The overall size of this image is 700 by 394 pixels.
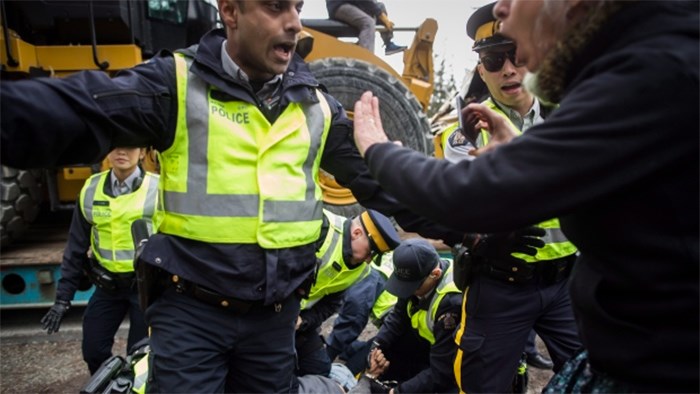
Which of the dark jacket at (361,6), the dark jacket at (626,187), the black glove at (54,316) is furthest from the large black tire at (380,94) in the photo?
the dark jacket at (626,187)

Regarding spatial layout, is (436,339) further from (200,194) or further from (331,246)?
(200,194)

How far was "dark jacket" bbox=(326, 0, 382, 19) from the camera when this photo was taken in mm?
5402

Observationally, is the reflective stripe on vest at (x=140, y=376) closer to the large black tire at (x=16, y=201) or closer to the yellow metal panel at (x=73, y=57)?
the large black tire at (x=16, y=201)

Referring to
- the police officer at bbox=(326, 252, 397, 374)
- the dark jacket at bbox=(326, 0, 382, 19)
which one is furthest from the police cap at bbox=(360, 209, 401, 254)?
the dark jacket at bbox=(326, 0, 382, 19)

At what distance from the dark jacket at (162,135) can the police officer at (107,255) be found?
1.76m

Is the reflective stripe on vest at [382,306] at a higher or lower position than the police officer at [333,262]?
lower

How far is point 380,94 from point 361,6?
1.49 metres

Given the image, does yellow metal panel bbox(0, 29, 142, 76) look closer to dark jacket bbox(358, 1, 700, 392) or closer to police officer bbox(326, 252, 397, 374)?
police officer bbox(326, 252, 397, 374)

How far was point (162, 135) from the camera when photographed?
1473mm

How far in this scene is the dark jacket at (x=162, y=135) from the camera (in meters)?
1.14

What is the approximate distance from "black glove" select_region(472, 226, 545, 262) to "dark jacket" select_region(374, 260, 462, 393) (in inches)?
34.4

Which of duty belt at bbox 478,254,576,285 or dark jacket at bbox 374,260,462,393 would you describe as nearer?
duty belt at bbox 478,254,576,285

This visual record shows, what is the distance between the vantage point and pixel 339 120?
180 cm

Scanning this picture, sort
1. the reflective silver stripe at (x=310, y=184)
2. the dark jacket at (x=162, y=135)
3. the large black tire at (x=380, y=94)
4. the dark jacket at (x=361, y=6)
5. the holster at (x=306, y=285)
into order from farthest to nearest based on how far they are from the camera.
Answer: the dark jacket at (x=361, y=6) < the large black tire at (x=380, y=94) < the holster at (x=306, y=285) < the reflective silver stripe at (x=310, y=184) < the dark jacket at (x=162, y=135)
